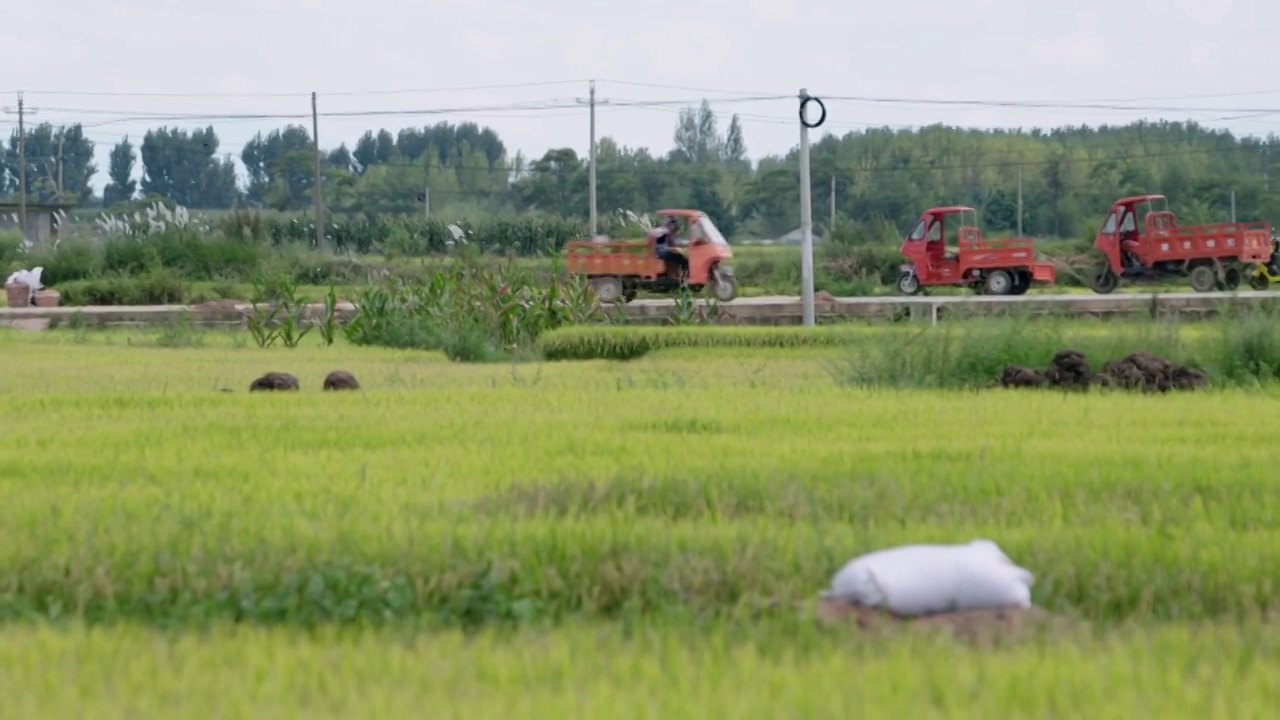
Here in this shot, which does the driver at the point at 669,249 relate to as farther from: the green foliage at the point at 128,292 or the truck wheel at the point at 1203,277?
the truck wheel at the point at 1203,277

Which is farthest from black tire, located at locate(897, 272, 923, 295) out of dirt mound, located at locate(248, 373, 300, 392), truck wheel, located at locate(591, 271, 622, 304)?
dirt mound, located at locate(248, 373, 300, 392)

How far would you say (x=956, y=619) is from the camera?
14.2 ft

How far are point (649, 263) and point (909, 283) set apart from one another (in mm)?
6075

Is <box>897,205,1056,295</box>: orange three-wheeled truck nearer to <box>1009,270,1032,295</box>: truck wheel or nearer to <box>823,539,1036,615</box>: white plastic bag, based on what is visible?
<box>1009,270,1032,295</box>: truck wheel

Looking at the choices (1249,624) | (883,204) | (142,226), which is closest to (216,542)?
(1249,624)

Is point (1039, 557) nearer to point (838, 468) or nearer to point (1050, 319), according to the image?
point (838, 468)

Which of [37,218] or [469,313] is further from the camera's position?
[37,218]

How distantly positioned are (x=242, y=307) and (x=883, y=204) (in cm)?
4952

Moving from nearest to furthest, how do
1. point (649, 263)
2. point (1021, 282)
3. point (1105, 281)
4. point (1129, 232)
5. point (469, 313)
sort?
point (469, 313), point (649, 263), point (1129, 232), point (1021, 282), point (1105, 281)

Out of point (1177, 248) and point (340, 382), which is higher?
point (1177, 248)

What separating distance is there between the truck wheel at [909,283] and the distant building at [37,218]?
114 feet

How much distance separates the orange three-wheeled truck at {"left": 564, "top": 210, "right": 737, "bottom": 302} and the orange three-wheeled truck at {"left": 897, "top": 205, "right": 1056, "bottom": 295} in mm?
4699

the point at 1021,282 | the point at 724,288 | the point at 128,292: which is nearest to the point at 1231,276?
the point at 1021,282

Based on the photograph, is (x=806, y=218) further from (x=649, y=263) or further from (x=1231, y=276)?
(x=1231, y=276)
